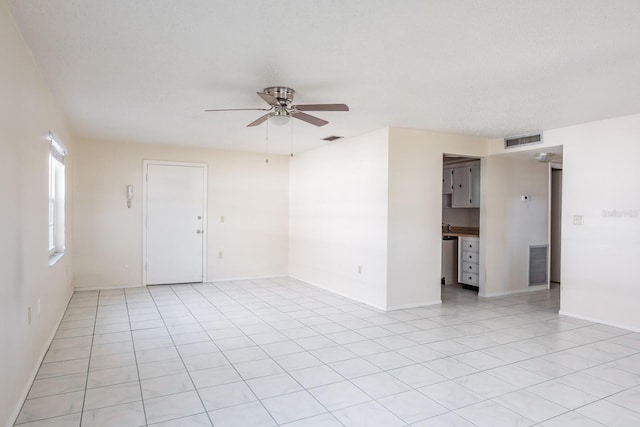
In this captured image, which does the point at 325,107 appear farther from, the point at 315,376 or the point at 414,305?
the point at 414,305

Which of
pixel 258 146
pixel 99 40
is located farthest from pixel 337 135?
pixel 99 40

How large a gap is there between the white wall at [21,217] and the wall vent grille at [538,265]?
633 cm

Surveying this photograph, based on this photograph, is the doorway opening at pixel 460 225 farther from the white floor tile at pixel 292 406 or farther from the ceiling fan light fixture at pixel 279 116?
the white floor tile at pixel 292 406

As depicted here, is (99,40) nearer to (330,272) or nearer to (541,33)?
(541,33)

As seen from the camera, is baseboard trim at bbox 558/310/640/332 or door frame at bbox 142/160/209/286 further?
door frame at bbox 142/160/209/286

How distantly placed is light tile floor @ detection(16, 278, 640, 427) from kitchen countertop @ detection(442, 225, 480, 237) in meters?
1.79

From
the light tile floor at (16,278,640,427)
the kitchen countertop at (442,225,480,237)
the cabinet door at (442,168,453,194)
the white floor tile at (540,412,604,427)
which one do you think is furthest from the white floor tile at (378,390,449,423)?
the cabinet door at (442,168,453,194)

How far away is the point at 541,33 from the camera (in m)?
2.31

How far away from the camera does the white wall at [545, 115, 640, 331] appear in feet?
13.7

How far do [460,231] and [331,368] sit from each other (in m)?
4.81

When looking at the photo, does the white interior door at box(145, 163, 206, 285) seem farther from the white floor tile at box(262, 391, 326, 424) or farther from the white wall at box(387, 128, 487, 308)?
→ the white floor tile at box(262, 391, 326, 424)

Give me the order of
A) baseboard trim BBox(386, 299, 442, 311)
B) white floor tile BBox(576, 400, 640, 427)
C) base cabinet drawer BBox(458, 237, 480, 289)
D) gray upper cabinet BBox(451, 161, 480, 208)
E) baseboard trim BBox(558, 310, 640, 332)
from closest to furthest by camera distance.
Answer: white floor tile BBox(576, 400, 640, 427) < baseboard trim BBox(558, 310, 640, 332) < baseboard trim BBox(386, 299, 442, 311) < base cabinet drawer BBox(458, 237, 480, 289) < gray upper cabinet BBox(451, 161, 480, 208)

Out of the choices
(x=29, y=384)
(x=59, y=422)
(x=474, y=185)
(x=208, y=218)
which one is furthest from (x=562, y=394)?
(x=208, y=218)

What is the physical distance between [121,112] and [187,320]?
94.5 inches
